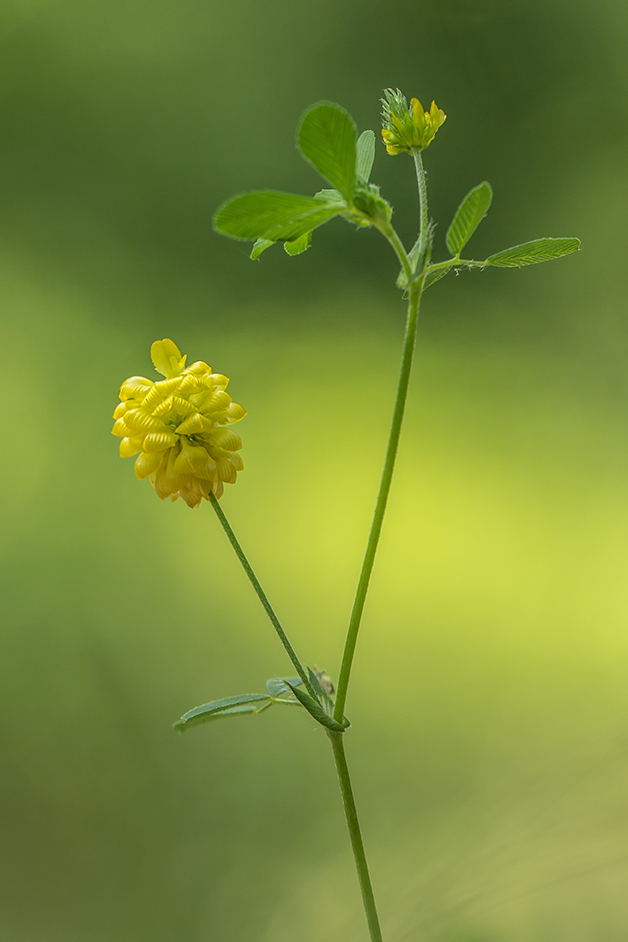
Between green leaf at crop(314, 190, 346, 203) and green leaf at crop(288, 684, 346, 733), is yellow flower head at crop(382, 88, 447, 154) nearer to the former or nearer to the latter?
green leaf at crop(314, 190, 346, 203)

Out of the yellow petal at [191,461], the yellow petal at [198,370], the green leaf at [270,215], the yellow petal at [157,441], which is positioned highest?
the green leaf at [270,215]

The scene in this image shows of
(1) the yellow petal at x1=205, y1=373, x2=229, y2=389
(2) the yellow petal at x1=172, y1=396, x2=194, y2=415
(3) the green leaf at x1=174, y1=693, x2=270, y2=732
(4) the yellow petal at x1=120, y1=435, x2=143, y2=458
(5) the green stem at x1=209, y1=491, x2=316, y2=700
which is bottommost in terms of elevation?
(3) the green leaf at x1=174, y1=693, x2=270, y2=732

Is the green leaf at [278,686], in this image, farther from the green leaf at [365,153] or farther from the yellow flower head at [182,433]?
the green leaf at [365,153]

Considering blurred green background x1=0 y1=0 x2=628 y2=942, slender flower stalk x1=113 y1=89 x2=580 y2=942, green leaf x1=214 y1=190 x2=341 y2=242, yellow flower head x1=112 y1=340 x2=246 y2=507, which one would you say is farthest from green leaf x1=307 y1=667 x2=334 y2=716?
blurred green background x1=0 y1=0 x2=628 y2=942

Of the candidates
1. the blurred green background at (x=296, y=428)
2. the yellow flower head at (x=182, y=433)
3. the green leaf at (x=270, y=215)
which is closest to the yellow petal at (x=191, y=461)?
the yellow flower head at (x=182, y=433)

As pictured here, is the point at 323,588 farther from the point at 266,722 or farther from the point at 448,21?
the point at 448,21
